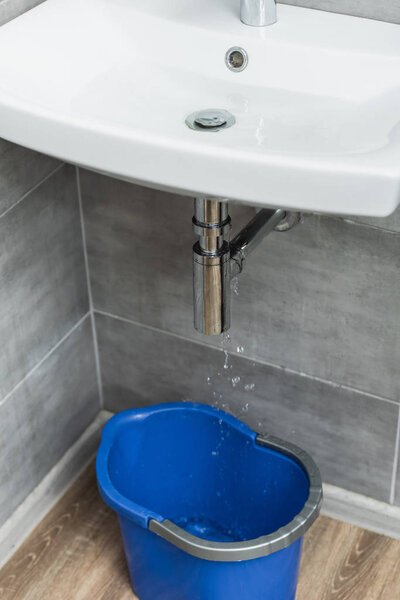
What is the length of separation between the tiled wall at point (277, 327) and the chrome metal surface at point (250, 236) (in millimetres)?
132

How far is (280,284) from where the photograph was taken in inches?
59.3

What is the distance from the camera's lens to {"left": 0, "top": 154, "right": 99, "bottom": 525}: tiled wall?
145 centimetres

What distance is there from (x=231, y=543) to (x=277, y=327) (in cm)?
40

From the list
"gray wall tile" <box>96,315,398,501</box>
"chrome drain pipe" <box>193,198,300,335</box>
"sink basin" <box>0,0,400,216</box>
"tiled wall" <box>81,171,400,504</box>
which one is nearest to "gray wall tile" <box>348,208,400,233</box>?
"tiled wall" <box>81,171,400,504</box>

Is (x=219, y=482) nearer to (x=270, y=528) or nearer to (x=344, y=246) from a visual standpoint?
(x=270, y=528)

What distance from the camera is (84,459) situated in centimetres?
184

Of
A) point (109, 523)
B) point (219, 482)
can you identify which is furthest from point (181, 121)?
point (109, 523)

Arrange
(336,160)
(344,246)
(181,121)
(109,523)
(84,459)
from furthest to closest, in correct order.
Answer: (84,459)
(109,523)
(344,246)
(181,121)
(336,160)

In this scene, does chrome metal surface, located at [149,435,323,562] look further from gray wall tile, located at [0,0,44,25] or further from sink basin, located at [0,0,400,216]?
gray wall tile, located at [0,0,44,25]

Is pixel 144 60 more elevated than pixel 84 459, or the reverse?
pixel 144 60

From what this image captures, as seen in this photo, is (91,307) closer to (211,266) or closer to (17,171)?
(17,171)

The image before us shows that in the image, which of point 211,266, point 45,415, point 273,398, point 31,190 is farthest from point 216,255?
point 45,415

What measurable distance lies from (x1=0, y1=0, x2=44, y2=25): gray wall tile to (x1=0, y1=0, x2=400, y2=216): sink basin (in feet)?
0.10

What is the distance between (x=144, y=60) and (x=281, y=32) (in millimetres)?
201
